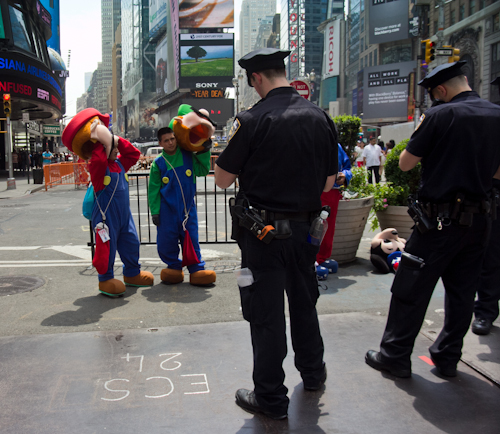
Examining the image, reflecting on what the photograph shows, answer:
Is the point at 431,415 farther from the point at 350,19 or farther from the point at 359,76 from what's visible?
the point at 350,19

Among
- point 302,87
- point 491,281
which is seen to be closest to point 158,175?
point 491,281

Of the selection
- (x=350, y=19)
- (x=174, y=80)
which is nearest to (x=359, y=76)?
(x=350, y=19)

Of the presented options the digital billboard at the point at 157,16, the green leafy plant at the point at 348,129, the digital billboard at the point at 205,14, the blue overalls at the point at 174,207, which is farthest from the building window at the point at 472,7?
the digital billboard at the point at 157,16

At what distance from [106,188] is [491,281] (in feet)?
12.3

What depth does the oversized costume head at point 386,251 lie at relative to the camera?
5852mm

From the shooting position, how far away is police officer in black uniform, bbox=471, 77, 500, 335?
13.0 ft

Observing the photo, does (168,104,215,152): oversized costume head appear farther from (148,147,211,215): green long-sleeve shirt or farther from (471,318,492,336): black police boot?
(471,318,492,336): black police boot

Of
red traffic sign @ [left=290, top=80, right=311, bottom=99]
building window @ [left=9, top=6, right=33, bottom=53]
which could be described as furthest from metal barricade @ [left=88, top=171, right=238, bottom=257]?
building window @ [left=9, top=6, right=33, bottom=53]

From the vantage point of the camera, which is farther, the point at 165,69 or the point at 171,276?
the point at 165,69

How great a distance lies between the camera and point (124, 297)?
5133 millimetres

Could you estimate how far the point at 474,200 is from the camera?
10.0ft

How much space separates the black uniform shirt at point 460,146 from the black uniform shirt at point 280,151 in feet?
2.39

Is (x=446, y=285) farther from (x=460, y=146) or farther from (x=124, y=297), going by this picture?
(x=124, y=297)

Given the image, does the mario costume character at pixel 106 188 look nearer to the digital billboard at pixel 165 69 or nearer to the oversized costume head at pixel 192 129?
the oversized costume head at pixel 192 129
